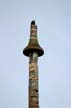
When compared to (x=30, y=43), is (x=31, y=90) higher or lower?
lower

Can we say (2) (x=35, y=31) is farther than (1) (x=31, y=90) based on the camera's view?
Yes

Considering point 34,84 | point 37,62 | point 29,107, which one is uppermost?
point 37,62

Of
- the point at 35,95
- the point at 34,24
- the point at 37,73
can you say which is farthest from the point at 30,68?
the point at 34,24

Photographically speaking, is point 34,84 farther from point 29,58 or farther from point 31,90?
point 29,58

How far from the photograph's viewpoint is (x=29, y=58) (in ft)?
105

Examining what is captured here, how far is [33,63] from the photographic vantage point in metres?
Answer: 31.4

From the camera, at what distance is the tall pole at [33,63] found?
2963cm

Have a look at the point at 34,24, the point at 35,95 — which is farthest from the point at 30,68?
the point at 34,24

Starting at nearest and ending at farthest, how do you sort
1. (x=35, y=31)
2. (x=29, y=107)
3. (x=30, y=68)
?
(x=29, y=107)
(x=30, y=68)
(x=35, y=31)

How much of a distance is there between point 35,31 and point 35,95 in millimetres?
6635

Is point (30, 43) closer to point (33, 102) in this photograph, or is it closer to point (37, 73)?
point (37, 73)

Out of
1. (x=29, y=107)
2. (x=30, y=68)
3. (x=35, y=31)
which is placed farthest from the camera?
(x=35, y=31)

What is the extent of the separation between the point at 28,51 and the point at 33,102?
4.93 m

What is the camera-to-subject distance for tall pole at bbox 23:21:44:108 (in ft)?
97.2
